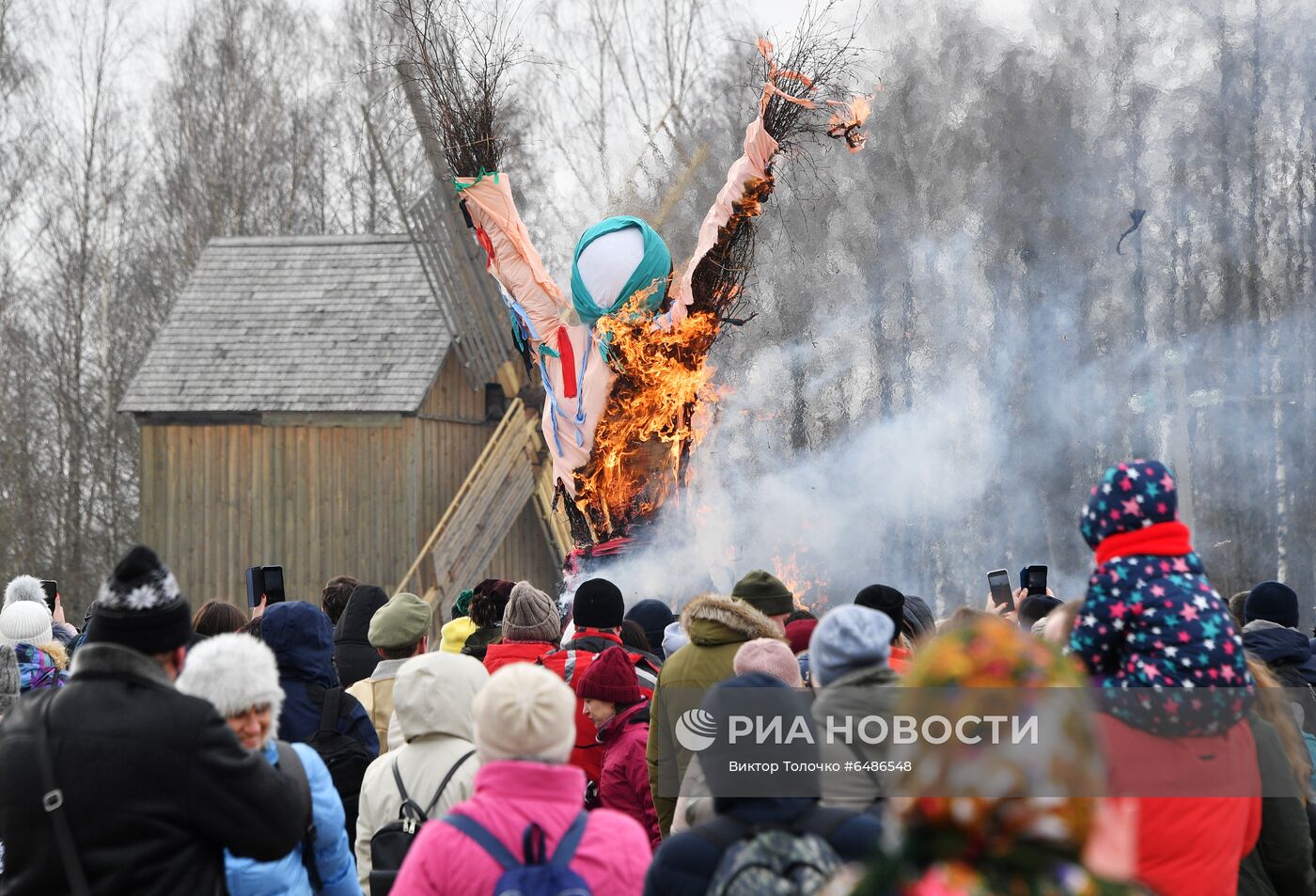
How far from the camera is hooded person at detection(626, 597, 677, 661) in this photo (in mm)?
7645

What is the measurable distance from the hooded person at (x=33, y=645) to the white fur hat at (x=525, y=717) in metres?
4.46

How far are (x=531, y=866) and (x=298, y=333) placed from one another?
19.9 m

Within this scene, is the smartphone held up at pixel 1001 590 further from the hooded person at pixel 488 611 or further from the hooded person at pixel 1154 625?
the hooded person at pixel 1154 625

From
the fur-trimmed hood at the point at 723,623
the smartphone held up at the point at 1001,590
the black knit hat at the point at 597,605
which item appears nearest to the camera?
the fur-trimmed hood at the point at 723,623

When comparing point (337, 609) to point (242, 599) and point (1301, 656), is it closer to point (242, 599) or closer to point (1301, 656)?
point (1301, 656)

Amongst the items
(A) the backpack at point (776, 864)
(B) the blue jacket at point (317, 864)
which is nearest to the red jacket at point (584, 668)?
(B) the blue jacket at point (317, 864)

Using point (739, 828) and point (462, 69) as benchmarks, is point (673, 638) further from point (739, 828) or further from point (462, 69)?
point (462, 69)

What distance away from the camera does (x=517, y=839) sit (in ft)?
10.6

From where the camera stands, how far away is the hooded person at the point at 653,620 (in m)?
7.64

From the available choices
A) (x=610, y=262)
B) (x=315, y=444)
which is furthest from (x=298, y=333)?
(x=610, y=262)

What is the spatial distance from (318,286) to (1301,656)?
1900cm

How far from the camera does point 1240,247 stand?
22.4 meters

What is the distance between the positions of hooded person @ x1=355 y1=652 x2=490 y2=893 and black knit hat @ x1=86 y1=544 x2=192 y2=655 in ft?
3.90

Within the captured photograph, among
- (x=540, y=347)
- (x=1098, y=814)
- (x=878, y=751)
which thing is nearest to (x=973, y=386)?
(x=540, y=347)
